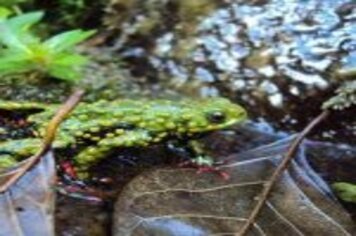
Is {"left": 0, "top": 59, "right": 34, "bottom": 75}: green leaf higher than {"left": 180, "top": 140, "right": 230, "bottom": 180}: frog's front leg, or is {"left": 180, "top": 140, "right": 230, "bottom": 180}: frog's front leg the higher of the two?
{"left": 0, "top": 59, "right": 34, "bottom": 75}: green leaf

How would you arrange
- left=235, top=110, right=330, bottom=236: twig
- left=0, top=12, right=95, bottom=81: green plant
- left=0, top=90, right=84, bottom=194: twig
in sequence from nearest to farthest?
left=0, top=90, right=84, bottom=194: twig, left=235, top=110, right=330, bottom=236: twig, left=0, top=12, right=95, bottom=81: green plant

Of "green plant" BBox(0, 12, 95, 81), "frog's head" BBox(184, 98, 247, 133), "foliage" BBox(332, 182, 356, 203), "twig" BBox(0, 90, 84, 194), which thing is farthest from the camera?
"green plant" BBox(0, 12, 95, 81)

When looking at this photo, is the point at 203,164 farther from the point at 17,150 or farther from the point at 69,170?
the point at 17,150

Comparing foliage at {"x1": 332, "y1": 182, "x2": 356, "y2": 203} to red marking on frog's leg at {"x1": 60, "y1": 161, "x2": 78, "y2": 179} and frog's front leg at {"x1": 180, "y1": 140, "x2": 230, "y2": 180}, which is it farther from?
red marking on frog's leg at {"x1": 60, "y1": 161, "x2": 78, "y2": 179}

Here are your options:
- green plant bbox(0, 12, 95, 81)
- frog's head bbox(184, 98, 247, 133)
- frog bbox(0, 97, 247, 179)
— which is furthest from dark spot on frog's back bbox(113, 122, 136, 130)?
green plant bbox(0, 12, 95, 81)

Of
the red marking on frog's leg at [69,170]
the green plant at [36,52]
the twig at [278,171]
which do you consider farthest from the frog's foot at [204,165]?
the green plant at [36,52]

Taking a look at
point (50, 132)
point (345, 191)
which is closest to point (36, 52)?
point (50, 132)

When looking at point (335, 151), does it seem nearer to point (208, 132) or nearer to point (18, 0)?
point (208, 132)
